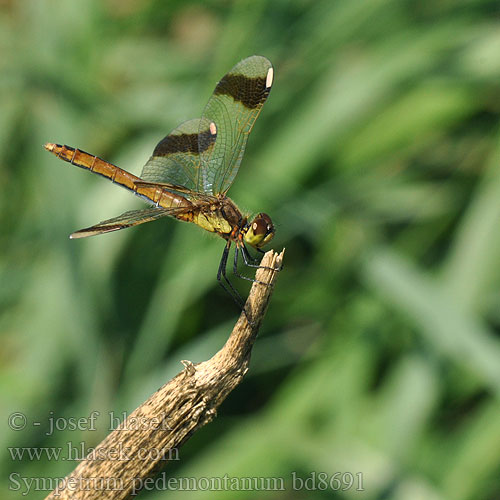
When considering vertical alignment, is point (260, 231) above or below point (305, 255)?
below

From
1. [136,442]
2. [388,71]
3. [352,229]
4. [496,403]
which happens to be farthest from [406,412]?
[136,442]

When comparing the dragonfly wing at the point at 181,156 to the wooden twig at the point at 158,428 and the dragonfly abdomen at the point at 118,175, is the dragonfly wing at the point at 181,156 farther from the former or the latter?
the wooden twig at the point at 158,428

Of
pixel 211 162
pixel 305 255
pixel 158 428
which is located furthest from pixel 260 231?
pixel 305 255

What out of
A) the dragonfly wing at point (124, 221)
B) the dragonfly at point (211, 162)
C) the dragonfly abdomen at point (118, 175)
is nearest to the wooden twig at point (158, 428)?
the dragonfly wing at point (124, 221)

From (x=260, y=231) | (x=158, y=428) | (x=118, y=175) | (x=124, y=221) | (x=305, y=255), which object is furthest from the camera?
(x=305, y=255)

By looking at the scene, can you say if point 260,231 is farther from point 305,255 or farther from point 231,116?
point 305,255

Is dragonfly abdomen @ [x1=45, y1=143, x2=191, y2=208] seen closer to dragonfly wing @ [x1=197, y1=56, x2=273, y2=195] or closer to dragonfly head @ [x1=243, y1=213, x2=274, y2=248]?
dragonfly wing @ [x1=197, y1=56, x2=273, y2=195]

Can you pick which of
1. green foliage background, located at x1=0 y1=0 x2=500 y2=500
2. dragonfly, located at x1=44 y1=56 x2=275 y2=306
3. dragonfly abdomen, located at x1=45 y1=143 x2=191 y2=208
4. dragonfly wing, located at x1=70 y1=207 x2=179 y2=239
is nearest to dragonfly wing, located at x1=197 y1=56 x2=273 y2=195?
dragonfly, located at x1=44 y1=56 x2=275 y2=306
